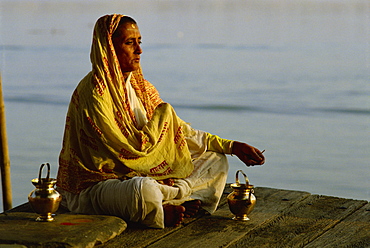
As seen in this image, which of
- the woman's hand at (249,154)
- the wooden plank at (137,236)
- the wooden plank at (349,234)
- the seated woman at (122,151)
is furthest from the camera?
the woman's hand at (249,154)

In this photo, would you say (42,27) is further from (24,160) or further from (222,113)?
(24,160)

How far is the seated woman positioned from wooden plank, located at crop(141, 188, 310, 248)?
0.10 metres

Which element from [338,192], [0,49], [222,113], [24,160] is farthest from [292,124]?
[0,49]

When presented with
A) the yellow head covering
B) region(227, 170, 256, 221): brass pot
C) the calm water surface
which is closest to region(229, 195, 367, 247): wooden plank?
region(227, 170, 256, 221): brass pot

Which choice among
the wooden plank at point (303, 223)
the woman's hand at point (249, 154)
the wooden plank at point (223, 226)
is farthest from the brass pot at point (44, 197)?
the woman's hand at point (249, 154)

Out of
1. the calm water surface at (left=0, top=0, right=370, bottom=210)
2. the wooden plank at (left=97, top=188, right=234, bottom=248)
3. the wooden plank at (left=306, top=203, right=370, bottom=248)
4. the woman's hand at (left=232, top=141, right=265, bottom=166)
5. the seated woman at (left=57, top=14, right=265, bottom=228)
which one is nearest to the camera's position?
the wooden plank at (left=97, top=188, right=234, bottom=248)

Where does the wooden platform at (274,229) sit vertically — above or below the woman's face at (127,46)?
below

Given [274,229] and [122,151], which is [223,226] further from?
[122,151]

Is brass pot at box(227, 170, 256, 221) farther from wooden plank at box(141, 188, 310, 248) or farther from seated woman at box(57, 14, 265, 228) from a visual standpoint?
seated woman at box(57, 14, 265, 228)

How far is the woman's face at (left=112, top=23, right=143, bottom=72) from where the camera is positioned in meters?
3.95

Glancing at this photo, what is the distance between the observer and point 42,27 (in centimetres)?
2886

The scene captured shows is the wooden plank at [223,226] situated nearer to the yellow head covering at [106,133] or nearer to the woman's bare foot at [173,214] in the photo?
the woman's bare foot at [173,214]

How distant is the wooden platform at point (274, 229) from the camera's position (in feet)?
11.8

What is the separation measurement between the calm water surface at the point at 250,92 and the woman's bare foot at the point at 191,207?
2672 mm
